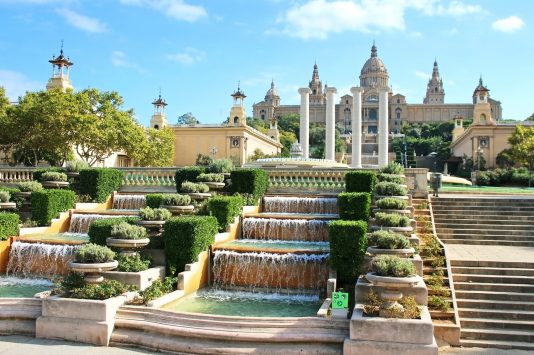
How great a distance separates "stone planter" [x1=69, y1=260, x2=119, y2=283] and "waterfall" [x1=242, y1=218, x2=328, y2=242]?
7316 millimetres

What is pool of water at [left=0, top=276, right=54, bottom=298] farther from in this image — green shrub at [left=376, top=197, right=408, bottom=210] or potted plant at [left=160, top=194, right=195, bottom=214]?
green shrub at [left=376, top=197, right=408, bottom=210]

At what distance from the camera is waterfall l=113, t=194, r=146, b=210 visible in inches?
869

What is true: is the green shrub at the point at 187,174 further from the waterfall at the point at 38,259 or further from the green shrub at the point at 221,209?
the waterfall at the point at 38,259

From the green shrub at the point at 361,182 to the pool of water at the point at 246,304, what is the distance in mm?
7697

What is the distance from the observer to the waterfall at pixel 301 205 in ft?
65.8

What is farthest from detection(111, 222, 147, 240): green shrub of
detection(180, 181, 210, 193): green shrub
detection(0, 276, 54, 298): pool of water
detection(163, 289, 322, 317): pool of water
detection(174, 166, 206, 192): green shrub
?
detection(174, 166, 206, 192): green shrub

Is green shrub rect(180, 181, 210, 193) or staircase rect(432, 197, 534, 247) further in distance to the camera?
green shrub rect(180, 181, 210, 193)

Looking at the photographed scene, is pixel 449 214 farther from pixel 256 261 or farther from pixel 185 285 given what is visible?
pixel 185 285

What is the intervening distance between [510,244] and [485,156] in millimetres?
56312

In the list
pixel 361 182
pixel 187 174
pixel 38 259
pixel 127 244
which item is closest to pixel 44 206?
pixel 38 259

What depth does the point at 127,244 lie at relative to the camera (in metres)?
13.1

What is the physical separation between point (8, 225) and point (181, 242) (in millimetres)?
6961

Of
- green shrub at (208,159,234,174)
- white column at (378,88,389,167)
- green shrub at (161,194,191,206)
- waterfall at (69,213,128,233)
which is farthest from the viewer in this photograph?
white column at (378,88,389,167)

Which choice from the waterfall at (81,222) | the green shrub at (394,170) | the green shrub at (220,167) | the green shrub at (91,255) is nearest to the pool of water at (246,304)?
the green shrub at (91,255)
